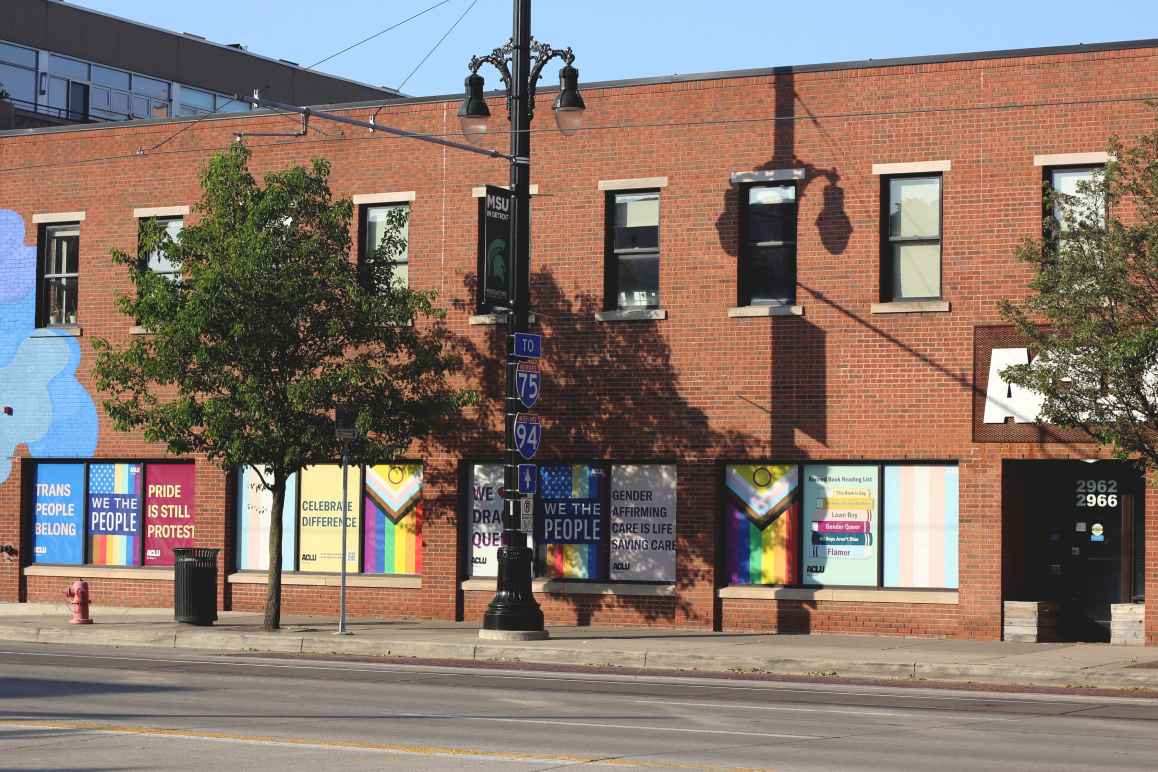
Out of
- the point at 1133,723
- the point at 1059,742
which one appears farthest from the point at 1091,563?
the point at 1059,742

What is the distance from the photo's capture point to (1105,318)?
19.7m

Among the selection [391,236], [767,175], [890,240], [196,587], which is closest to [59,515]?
[196,587]

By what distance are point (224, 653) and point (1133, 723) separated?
1262cm

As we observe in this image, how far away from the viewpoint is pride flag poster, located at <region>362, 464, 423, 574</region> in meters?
27.6

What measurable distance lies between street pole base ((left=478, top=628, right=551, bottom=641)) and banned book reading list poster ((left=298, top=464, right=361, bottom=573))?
5278 mm

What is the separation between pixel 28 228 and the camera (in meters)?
30.7

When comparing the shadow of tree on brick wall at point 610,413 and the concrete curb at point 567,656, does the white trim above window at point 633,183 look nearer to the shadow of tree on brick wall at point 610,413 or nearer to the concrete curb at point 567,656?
the shadow of tree on brick wall at point 610,413

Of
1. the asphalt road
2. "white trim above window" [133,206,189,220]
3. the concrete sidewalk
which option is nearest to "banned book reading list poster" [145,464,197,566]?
the concrete sidewalk

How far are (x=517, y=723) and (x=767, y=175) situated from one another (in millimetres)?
12443

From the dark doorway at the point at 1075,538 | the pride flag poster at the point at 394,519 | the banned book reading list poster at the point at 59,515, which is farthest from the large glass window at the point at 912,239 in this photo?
the banned book reading list poster at the point at 59,515

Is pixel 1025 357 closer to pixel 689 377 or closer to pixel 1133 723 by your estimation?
pixel 689 377

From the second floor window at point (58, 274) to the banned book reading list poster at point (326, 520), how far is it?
18.9ft

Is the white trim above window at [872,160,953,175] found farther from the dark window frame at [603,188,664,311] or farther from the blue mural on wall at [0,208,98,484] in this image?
the blue mural on wall at [0,208,98,484]

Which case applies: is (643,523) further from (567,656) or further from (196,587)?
(196,587)
